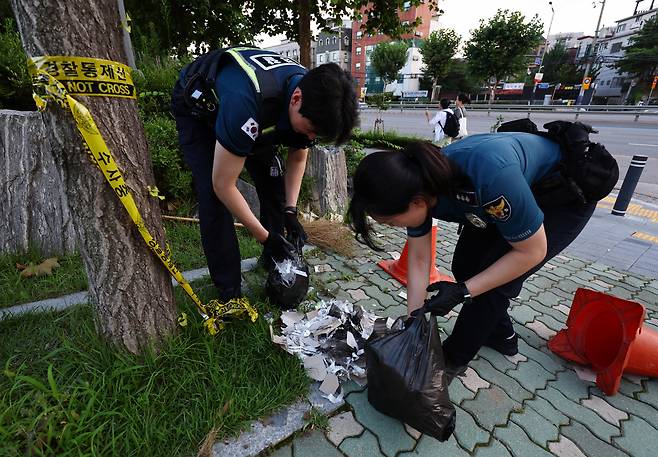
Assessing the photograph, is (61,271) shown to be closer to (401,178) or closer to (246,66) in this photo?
(246,66)

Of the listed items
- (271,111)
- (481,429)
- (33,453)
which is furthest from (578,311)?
(33,453)

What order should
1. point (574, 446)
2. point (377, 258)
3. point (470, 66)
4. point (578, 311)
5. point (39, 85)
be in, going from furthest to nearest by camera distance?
point (470, 66) → point (377, 258) → point (578, 311) → point (574, 446) → point (39, 85)

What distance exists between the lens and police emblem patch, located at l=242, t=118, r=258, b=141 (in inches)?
55.8

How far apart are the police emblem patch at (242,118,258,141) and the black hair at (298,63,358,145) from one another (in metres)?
0.20

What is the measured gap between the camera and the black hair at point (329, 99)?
137 centimetres

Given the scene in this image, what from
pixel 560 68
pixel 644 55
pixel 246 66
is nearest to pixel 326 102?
pixel 246 66

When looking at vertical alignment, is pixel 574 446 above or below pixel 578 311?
below

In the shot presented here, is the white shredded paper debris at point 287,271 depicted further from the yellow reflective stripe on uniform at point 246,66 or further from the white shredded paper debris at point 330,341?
the yellow reflective stripe on uniform at point 246,66

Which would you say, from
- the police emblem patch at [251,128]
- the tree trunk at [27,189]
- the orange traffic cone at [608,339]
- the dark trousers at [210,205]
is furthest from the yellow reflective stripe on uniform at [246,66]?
the orange traffic cone at [608,339]

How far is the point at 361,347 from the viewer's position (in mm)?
1924

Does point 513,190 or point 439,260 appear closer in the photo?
point 513,190

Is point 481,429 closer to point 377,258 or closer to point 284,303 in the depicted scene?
point 284,303

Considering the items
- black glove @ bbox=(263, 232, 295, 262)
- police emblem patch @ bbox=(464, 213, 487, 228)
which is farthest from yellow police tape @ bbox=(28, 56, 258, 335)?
police emblem patch @ bbox=(464, 213, 487, 228)

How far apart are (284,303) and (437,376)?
103cm
